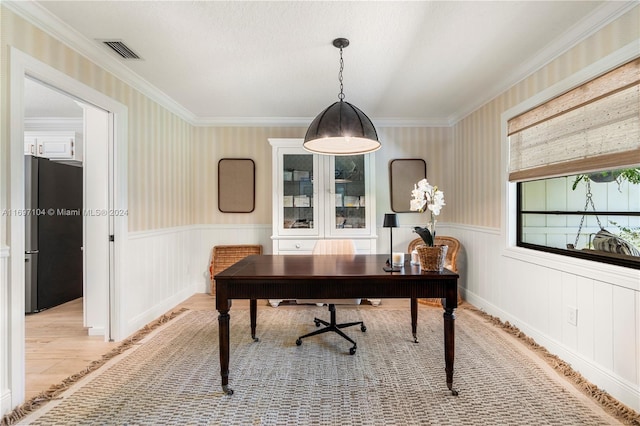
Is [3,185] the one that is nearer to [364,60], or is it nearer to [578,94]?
[364,60]

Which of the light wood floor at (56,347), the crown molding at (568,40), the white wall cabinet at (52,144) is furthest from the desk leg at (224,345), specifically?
the white wall cabinet at (52,144)

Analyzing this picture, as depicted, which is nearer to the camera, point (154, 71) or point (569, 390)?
point (569, 390)

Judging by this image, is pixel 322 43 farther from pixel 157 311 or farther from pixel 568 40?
pixel 157 311

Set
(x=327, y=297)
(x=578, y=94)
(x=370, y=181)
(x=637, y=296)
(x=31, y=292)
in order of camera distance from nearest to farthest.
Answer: (x=637, y=296), (x=327, y=297), (x=578, y=94), (x=31, y=292), (x=370, y=181)

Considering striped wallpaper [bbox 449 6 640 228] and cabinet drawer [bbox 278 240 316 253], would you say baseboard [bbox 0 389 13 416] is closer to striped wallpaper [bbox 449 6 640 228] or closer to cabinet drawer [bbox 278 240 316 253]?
cabinet drawer [bbox 278 240 316 253]

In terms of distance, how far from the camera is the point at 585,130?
6.72 ft

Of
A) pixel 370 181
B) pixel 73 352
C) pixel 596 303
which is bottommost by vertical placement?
pixel 73 352

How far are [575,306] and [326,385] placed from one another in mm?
1785

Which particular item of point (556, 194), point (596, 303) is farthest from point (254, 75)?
point (596, 303)

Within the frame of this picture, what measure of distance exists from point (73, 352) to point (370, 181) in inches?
129

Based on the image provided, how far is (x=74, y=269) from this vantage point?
3.89 meters

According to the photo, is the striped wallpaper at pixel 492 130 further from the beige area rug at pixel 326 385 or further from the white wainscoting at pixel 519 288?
the beige area rug at pixel 326 385

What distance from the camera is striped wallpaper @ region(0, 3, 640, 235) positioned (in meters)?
1.99

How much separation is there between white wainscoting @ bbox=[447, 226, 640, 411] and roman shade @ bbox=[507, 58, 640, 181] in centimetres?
65
